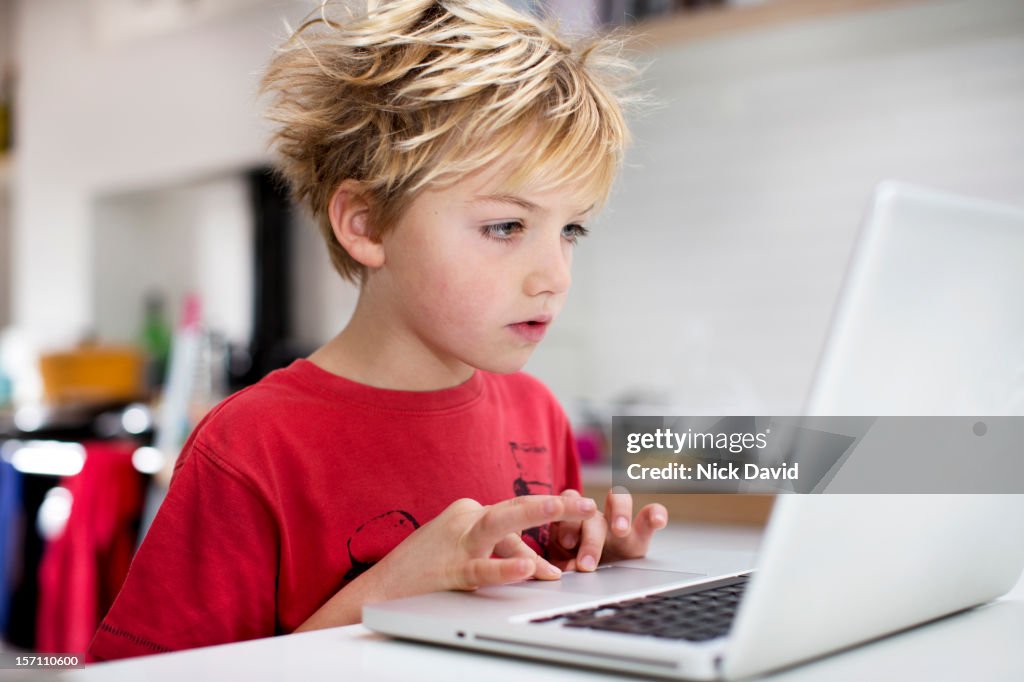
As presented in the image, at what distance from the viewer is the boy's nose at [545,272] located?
84 cm

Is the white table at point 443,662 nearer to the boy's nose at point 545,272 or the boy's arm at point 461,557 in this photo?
the boy's arm at point 461,557

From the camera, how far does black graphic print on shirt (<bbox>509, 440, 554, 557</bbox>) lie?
1.02m

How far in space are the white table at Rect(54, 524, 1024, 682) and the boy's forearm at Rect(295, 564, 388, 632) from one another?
118mm

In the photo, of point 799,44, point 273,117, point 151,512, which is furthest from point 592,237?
point 273,117

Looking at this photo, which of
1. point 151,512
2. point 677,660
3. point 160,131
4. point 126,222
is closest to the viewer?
point 677,660

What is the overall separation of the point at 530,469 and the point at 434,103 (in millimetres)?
384

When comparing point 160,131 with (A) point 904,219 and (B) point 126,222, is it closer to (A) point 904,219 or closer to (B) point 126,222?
(B) point 126,222

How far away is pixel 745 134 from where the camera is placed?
2594mm

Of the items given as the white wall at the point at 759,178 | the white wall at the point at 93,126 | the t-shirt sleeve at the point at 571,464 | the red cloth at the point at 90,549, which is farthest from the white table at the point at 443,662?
the white wall at the point at 93,126

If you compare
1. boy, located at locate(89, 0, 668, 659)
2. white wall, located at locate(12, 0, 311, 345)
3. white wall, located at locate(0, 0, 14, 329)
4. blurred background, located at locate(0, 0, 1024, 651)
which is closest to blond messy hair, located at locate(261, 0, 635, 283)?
boy, located at locate(89, 0, 668, 659)

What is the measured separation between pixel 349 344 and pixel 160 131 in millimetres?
2898

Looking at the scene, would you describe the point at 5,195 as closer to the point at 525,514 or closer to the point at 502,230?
the point at 502,230

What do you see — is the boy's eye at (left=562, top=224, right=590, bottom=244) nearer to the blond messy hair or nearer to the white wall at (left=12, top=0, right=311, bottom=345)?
the blond messy hair

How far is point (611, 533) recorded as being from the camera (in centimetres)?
82
